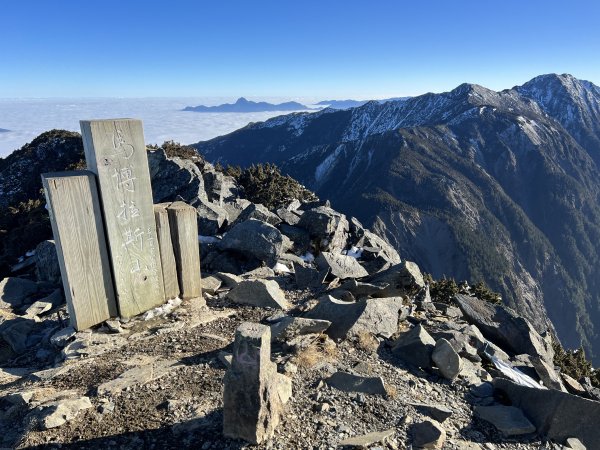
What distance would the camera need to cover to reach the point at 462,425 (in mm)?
6027

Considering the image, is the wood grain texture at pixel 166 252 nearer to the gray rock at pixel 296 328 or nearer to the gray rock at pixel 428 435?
the gray rock at pixel 296 328

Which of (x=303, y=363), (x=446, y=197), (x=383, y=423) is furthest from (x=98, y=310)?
(x=446, y=197)

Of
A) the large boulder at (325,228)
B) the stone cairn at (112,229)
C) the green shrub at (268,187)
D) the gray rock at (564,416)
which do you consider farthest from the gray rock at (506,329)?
the green shrub at (268,187)

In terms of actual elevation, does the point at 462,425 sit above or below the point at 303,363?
below

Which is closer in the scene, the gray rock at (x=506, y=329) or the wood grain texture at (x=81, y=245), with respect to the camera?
the wood grain texture at (x=81, y=245)

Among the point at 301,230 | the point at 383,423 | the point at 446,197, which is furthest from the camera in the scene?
the point at 446,197

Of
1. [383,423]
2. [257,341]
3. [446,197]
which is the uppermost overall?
[257,341]

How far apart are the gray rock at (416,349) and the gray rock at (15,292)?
29.2ft

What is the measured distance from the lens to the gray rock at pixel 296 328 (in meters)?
7.35

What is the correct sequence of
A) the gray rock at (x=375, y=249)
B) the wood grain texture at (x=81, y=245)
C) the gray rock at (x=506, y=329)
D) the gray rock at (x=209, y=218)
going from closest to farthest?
the wood grain texture at (x=81, y=245), the gray rock at (x=506, y=329), the gray rock at (x=209, y=218), the gray rock at (x=375, y=249)

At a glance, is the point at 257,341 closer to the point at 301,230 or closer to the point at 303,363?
the point at 303,363

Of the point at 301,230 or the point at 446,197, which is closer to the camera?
the point at 301,230

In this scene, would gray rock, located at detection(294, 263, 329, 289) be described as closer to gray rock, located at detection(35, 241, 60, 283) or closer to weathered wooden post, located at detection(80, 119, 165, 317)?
weathered wooden post, located at detection(80, 119, 165, 317)

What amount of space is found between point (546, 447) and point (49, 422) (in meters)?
6.59
